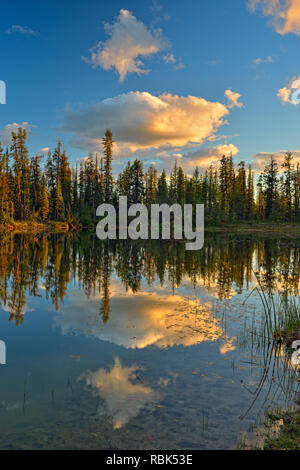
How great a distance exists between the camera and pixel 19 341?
8672 millimetres

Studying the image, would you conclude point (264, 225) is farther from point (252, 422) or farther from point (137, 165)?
point (252, 422)

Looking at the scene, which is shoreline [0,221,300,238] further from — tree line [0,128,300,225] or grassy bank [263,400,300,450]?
grassy bank [263,400,300,450]

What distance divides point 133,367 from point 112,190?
263 feet

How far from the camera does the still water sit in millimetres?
4934

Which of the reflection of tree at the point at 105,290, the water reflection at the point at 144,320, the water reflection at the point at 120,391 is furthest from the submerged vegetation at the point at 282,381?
the reflection of tree at the point at 105,290

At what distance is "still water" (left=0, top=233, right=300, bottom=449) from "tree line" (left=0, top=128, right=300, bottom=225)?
174 ft

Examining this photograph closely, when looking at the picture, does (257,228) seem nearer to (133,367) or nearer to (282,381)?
(282,381)

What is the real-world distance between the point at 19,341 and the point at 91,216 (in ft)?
227

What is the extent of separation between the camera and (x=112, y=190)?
280 ft

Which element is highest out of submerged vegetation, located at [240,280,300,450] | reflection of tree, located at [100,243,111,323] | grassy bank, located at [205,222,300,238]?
grassy bank, located at [205,222,300,238]

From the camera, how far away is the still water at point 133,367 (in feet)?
16.2

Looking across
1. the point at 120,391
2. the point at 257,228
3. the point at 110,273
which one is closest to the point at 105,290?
the point at 110,273

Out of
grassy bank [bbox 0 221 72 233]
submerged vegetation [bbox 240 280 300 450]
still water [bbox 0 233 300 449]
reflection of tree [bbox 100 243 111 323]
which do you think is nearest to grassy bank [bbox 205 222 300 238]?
grassy bank [bbox 0 221 72 233]
